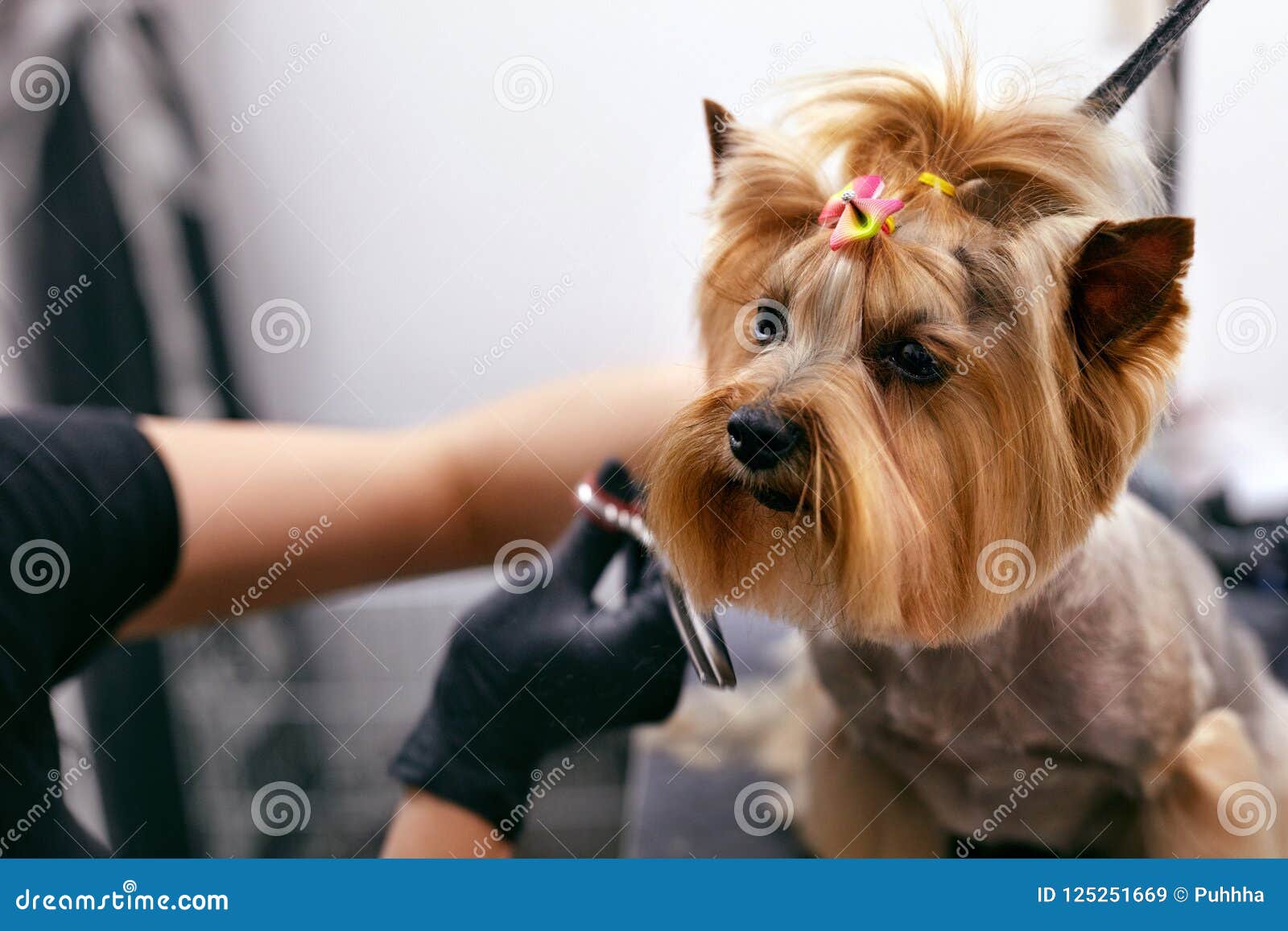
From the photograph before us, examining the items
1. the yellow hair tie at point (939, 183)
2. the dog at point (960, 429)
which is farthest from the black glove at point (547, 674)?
the yellow hair tie at point (939, 183)

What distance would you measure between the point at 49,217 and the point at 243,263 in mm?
239

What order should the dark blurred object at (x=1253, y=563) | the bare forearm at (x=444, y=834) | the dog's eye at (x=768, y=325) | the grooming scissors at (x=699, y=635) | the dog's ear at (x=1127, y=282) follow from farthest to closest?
the dark blurred object at (x=1253, y=563) → the bare forearm at (x=444, y=834) → the grooming scissors at (x=699, y=635) → the dog's eye at (x=768, y=325) → the dog's ear at (x=1127, y=282)

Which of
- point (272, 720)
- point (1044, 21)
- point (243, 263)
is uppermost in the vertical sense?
point (1044, 21)

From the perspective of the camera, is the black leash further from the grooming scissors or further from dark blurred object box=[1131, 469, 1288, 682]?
dark blurred object box=[1131, 469, 1288, 682]

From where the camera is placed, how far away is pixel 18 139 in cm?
113

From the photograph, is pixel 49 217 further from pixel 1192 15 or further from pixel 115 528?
pixel 1192 15

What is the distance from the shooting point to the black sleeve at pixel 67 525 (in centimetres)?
96

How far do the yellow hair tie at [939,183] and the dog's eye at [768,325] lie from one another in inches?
5.6

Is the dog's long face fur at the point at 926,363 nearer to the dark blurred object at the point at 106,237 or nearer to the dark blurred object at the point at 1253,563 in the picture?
the dark blurred object at the point at 1253,563

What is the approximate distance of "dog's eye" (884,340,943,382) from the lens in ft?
2.23

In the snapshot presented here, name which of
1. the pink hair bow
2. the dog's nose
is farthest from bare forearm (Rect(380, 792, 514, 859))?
the pink hair bow

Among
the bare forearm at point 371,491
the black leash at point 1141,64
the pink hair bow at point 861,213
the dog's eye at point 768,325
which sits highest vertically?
the black leash at point 1141,64
